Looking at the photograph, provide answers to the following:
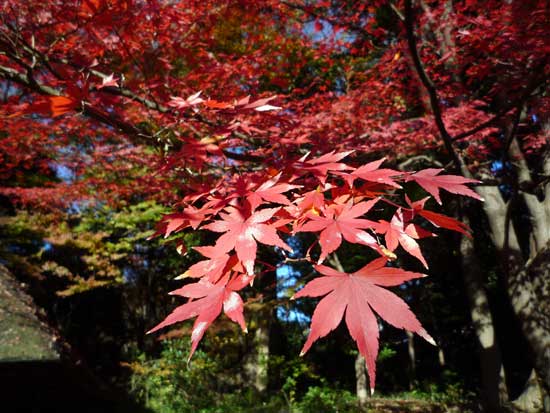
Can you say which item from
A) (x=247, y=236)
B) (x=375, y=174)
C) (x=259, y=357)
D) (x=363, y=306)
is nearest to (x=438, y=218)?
(x=375, y=174)

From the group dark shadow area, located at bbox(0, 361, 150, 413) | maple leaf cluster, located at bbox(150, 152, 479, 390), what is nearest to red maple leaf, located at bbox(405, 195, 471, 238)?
maple leaf cluster, located at bbox(150, 152, 479, 390)

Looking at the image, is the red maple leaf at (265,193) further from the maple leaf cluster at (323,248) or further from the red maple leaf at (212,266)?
the red maple leaf at (212,266)

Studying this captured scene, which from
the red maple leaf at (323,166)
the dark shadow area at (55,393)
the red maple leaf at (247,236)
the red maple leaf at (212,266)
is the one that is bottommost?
the dark shadow area at (55,393)

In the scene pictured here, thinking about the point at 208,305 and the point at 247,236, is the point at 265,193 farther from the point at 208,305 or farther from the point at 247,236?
the point at 208,305

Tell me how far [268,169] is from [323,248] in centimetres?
78

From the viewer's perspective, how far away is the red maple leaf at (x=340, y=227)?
2.95ft

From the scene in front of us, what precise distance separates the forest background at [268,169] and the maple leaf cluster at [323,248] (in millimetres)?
19

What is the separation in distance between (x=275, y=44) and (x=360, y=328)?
27.8 ft

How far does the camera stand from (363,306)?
2.52ft

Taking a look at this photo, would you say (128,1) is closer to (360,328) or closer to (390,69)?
(360,328)

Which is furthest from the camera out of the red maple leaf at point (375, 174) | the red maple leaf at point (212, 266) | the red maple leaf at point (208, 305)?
the red maple leaf at point (375, 174)

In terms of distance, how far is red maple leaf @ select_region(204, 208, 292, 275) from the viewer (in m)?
0.91

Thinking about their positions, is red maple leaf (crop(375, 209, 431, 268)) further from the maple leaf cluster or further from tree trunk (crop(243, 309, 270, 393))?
tree trunk (crop(243, 309, 270, 393))

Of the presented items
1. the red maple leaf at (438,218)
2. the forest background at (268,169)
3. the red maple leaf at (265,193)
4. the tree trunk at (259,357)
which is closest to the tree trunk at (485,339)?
the forest background at (268,169)
